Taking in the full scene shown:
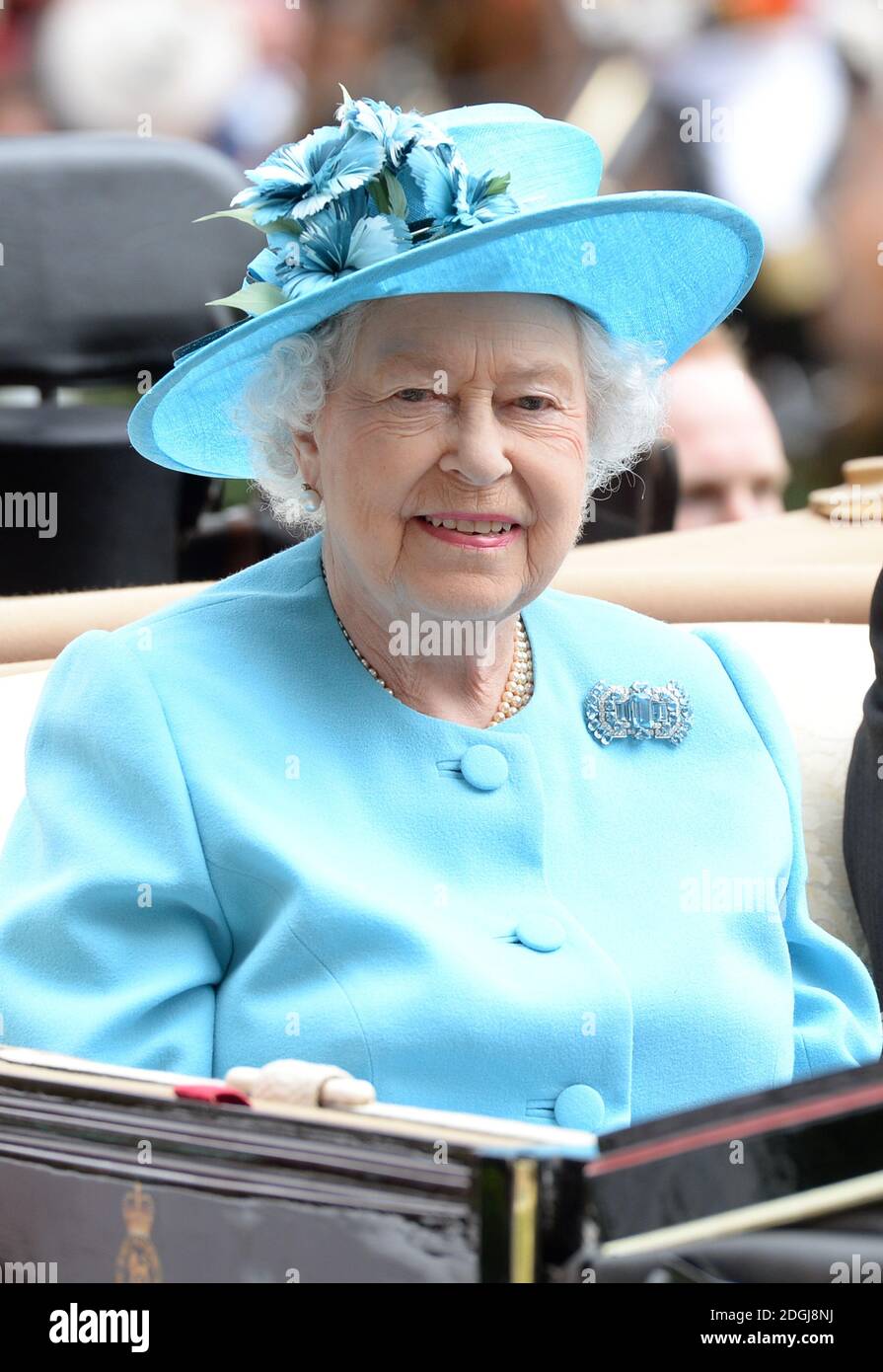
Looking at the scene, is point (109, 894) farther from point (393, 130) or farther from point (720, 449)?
point (720, 449)

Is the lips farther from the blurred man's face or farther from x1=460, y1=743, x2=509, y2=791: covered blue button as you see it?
the blurred man's face

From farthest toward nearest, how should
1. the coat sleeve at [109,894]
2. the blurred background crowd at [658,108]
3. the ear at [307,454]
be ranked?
the blurred background crowd at [658,108], the ear at [307,454], the coat sleeve at [109,894]

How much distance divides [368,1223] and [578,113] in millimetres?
4142

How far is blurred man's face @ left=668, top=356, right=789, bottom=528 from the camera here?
413 cm

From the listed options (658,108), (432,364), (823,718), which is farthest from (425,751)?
(658,108)

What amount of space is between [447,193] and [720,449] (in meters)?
2.45

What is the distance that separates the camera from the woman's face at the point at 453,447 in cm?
183

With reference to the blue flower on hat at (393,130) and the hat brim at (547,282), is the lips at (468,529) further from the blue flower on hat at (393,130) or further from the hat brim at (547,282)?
the blue flower on hat at (393,130)

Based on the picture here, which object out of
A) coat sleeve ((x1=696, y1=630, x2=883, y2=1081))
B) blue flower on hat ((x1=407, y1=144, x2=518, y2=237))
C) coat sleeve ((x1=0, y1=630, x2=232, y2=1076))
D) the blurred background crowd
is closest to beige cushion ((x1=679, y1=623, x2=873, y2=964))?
coat sleeve ((x1=696, y1=630, x2=883, y2=1081))

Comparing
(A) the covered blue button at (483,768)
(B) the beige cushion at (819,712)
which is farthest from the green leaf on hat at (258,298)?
(B) the beige cushion at (819,712)

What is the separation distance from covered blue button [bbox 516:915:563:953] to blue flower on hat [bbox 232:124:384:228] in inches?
26.4

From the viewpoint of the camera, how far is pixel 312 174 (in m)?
1.89

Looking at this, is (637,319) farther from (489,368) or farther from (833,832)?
(833,832)

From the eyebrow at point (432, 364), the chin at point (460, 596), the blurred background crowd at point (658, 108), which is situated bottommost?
the chin at point (460, 596)
